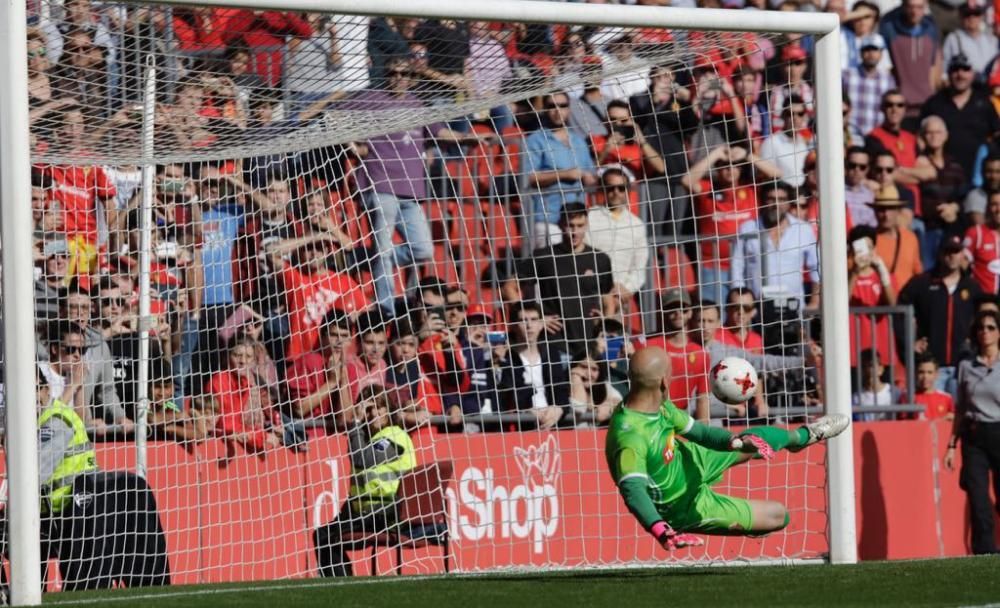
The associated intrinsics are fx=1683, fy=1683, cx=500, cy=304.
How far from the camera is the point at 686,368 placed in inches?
443

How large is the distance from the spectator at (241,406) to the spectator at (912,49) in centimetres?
764

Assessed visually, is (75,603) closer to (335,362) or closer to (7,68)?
(7,68)

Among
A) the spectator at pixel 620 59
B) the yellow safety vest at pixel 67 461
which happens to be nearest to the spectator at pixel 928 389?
the spectator at pixel 620 59

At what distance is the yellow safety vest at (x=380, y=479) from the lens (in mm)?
10398

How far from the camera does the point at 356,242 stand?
36.4ft

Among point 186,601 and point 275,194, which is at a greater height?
point 275,194

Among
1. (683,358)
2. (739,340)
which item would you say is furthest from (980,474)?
(683,358)

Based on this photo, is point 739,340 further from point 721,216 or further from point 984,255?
point 984,255

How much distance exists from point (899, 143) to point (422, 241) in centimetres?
552

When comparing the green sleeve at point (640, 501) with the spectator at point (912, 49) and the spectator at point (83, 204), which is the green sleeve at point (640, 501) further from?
the spectator at point (912, 49)

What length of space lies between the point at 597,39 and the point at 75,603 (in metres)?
3.93

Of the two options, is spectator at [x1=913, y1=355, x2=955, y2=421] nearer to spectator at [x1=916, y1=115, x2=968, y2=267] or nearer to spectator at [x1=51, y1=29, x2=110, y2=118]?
spectator at [x1=916, y1=115, x2=968, y2=267]

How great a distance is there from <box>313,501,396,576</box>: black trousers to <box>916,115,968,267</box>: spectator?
21.1 feet

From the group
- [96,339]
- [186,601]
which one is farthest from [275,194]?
[186,601]
